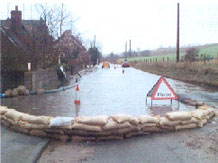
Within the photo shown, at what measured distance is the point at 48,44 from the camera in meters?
21.4

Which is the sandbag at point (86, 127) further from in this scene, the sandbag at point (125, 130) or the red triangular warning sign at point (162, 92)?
the red triangular warning sign at point (162, 92)

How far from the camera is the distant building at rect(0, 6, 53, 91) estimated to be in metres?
15.2

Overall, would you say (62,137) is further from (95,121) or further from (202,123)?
(202,123)

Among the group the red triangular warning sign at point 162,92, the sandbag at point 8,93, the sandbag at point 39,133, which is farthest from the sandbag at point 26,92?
the sandbag at point 39,133

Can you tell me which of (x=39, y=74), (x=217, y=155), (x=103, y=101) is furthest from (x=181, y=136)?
(x=39, y=74)

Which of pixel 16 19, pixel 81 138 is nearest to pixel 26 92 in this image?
pixel 81 138

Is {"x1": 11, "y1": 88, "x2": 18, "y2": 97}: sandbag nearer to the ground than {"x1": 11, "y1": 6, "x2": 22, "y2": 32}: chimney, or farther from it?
nearer to the ground

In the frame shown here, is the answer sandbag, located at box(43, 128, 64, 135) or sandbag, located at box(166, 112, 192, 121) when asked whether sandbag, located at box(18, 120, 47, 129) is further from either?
sandbag, located at box(166, 112, 192, 121)

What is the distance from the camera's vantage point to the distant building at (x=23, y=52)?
15.2 m

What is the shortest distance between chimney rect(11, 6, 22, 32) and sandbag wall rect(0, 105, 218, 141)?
21644 mm

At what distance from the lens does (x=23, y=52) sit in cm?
1697

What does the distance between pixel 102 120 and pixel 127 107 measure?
4.38 metres

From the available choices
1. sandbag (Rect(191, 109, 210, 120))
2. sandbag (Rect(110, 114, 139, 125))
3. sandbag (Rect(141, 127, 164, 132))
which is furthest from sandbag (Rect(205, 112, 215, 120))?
sandbag (Rect(110, 114, 139, 125))

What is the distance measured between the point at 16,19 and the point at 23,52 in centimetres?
1208
